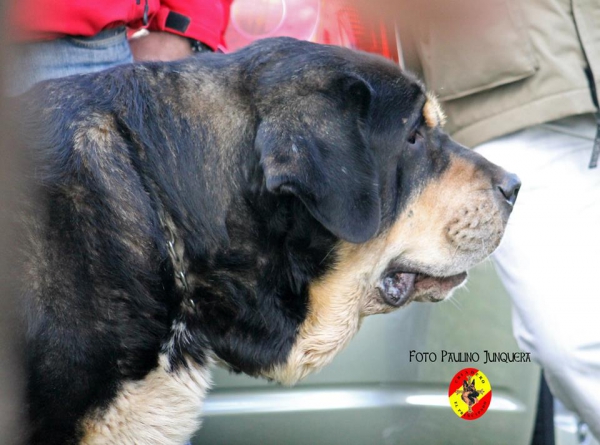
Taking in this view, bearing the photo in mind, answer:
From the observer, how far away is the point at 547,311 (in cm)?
256

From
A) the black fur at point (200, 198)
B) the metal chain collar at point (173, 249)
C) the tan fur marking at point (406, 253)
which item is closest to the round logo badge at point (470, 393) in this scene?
the tan fur marking at point (406, 253)

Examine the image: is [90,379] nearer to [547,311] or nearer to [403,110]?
[403,110]

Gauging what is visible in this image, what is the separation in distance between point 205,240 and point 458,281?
1.04m

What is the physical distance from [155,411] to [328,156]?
2.94ft

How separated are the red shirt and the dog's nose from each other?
1349mm

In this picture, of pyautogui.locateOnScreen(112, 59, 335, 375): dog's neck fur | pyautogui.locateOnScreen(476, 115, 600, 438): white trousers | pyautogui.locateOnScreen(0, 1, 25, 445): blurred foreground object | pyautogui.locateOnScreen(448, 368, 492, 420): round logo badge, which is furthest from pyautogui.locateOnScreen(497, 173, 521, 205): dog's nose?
pyautogui.locateOnScreen(0, 1, 25, 445): blurred foreground object

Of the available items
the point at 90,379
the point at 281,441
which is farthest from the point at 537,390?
the point at 90,379

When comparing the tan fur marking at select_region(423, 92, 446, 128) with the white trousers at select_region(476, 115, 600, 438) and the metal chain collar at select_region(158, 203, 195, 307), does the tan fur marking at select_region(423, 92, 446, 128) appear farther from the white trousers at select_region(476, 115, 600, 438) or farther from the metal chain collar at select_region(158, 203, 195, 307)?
the metal chain collar at select_region(158, 203, 195, 307)

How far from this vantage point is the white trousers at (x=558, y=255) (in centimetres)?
250

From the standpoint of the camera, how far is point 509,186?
2.48m

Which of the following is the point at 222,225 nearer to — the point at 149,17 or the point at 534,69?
the point at 149,17

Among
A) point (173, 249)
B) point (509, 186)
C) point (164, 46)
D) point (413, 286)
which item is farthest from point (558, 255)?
point (164, 46)

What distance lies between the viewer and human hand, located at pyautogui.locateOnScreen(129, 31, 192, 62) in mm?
2945

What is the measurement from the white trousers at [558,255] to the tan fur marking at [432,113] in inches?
18.9
